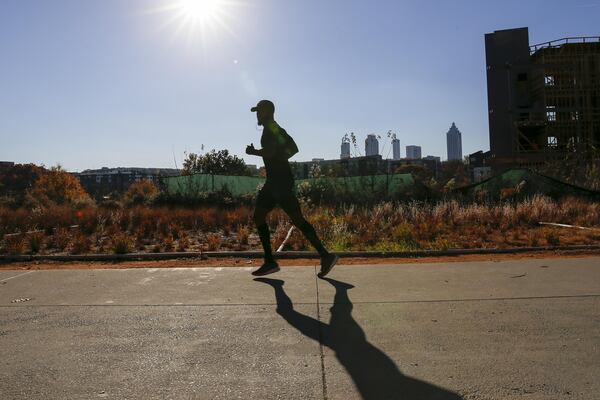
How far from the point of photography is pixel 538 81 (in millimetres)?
41844

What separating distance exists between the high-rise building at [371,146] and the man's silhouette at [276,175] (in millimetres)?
17591

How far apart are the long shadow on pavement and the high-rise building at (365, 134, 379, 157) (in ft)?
64.2

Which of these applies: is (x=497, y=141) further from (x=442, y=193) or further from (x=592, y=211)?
(x=592, y=211)

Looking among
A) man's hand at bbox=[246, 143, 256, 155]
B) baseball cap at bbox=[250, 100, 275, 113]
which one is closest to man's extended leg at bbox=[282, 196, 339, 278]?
man's hand at bbox=[246, 143, 256, 155]

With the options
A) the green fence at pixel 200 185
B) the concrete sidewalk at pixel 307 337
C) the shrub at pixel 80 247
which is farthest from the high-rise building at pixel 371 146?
the concrete sidewalk at pixel 307 337

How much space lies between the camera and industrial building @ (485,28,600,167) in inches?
1586

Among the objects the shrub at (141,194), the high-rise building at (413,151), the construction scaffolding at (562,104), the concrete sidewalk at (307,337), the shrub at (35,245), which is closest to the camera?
the concrete sidewalk at (307,337)

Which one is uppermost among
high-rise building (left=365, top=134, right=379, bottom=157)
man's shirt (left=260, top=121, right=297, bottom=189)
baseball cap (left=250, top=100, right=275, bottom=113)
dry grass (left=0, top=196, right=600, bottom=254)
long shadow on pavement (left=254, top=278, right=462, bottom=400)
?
high-rise building (left=365, top=134, right=379, bottom=157)

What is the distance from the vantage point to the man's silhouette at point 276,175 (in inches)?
229

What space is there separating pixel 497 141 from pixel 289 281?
4173 cm

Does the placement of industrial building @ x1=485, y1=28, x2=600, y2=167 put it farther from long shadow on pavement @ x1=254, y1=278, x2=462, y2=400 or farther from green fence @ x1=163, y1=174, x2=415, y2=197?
long shadow on pavement @ x1=254, y1=278, x2=462, y2=400

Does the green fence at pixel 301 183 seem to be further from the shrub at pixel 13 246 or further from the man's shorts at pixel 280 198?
the man's shorts at pixel 280 198

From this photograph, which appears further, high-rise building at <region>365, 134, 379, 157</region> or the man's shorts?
high-rise building at <region>365, 134, 379, 157</region>

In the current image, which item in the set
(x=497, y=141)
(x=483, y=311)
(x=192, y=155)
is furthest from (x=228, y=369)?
(x=192, y=155)
